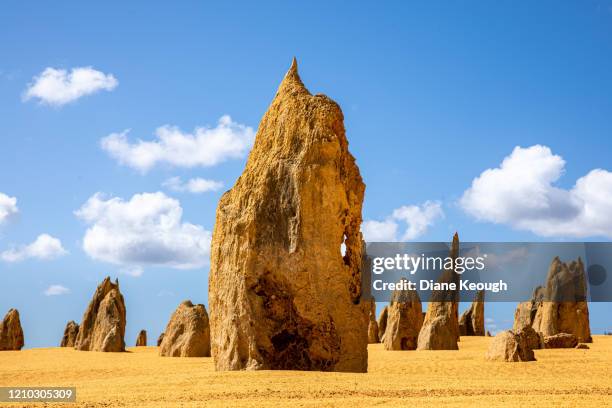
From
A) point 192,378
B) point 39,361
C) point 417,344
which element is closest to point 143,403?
point 192,378

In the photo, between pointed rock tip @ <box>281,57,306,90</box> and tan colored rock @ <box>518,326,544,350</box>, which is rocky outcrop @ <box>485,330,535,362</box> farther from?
pointed rock tip @ <box>281,57,306,90</box>

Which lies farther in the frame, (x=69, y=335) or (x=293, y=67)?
(x=69, y=335)

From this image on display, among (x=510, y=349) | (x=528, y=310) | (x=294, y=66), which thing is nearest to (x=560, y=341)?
(x=528, y=310)

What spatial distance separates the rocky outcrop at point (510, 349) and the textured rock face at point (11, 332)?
898 inches

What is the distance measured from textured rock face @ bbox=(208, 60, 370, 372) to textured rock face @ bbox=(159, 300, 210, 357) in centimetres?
1083

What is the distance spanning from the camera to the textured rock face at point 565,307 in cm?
3164

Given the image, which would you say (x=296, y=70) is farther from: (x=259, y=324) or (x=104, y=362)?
(x=104, y=362)

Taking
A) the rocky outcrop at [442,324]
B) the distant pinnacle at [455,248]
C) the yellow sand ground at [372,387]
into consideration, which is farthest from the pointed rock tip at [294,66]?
the distant pinnacle at [455,248]

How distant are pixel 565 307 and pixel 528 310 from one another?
11.5ft

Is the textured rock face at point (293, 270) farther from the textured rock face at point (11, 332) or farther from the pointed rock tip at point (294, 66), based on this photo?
the textured rock face at point (11, 332)

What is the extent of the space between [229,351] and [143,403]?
405cm

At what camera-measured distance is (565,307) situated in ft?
104

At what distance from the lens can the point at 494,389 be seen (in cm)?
1231

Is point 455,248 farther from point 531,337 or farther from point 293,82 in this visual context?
point 293,82
